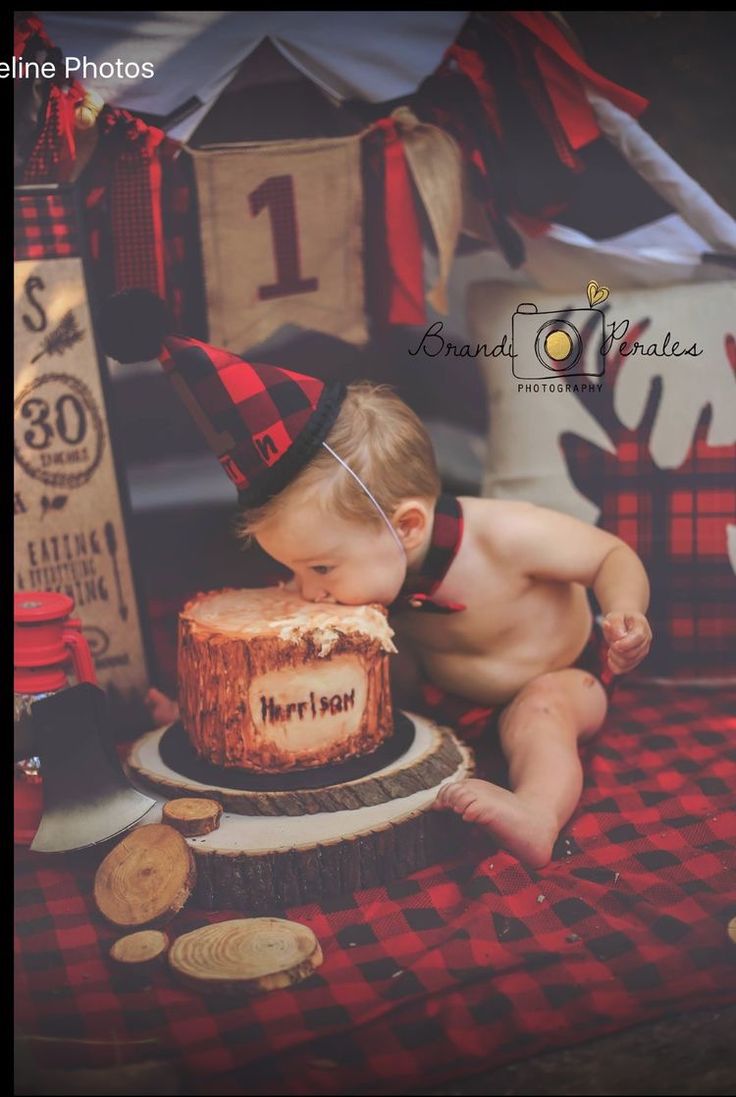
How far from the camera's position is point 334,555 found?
2.36 m

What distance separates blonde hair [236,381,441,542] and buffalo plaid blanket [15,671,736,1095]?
0.51m

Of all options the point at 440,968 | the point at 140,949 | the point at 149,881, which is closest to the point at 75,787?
the point at 149,881

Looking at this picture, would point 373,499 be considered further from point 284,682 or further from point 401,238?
point 401,238

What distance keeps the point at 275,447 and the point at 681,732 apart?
47.6 inches

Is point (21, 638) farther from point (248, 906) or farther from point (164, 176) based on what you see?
point (164, 176)

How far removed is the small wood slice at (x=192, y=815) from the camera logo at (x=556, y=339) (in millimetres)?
1175

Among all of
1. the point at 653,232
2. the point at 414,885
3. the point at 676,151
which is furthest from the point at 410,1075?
the point at 676,151

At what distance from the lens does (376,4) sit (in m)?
2.38

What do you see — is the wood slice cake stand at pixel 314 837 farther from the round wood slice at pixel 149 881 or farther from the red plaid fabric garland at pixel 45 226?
the red plaid fabric garland at pixel 45 226

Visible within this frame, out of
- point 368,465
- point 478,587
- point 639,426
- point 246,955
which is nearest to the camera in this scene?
point 246,955

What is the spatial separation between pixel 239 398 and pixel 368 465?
0.31 m

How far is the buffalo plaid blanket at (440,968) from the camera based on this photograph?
2182mm

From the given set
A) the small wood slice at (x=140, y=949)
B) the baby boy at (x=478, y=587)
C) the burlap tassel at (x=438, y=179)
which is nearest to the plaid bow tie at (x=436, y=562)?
the baby boy at (x=478, y=587)

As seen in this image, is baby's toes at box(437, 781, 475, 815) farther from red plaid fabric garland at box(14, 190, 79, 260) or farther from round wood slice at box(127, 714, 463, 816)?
red plaid fabric garland at box(14, 190, 79, 260)
